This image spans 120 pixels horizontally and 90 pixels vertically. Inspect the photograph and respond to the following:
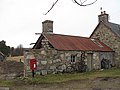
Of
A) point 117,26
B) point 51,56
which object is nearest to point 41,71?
Result: point 51,56

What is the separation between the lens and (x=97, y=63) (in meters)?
26.6

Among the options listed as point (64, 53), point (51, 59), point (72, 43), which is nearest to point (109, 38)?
point (72, 43)

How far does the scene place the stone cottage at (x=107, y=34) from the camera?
97.6ft

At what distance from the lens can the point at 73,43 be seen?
2591 cm

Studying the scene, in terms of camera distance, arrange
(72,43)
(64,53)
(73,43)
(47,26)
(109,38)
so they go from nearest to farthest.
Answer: (64,53)
(47,26)
(72,43)
(73,43)
(109,38)

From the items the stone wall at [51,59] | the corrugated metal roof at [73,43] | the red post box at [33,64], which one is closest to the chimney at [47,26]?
the corrugated metal roof at [73,43]

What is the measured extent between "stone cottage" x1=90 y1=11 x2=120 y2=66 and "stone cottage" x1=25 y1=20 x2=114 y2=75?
34.8 inches

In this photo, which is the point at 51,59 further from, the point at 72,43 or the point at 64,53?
the point at 72,43

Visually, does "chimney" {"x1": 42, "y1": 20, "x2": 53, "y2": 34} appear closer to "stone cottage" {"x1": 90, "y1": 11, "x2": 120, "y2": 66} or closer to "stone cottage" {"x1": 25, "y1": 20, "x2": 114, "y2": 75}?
"stone cottage" {"x1": 25, "y1": 20, "x2": 114, "y2": 75}

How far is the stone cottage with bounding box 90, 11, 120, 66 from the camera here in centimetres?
2975

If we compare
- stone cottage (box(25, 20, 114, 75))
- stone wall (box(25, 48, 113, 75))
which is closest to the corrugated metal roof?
stone cottage (box(25, 20, 114, 75))

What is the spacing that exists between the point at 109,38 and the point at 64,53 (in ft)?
29.9

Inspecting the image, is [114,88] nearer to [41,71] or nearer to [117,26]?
[41,71]

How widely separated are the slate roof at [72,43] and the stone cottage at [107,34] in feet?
2.80
